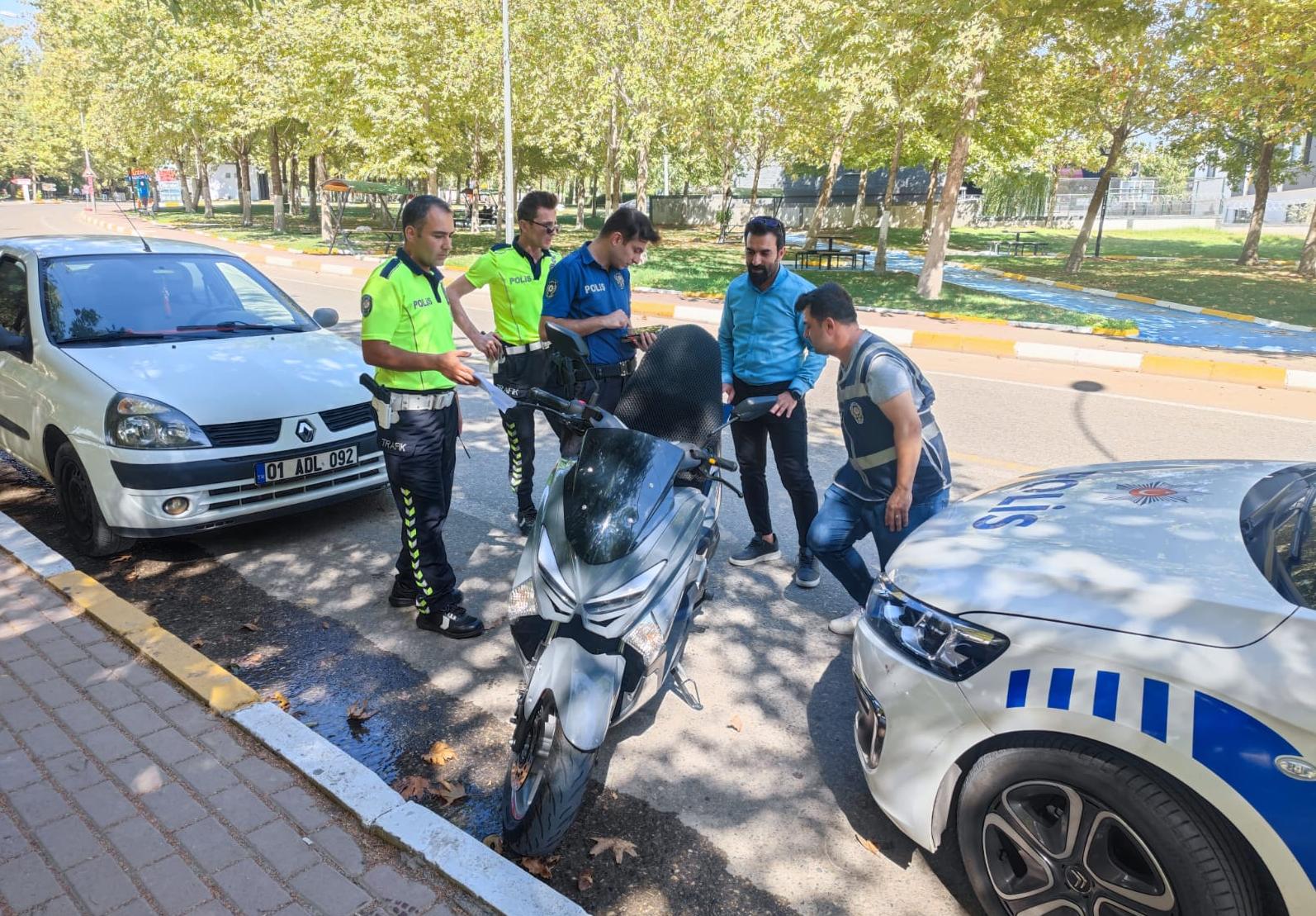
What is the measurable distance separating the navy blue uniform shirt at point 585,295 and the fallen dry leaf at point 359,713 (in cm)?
194

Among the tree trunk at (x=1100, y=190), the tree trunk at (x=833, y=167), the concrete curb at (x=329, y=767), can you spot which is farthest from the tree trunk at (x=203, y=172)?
the concrete curb at (x=329, y=767)

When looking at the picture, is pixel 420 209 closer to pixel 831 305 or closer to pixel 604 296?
pixel 604 296

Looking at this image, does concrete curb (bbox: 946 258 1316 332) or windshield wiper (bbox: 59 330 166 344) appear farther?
concrete curb (bbox: 946 258 1316 332)

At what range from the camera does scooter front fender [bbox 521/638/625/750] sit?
2.48 metres

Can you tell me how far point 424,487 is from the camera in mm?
3783

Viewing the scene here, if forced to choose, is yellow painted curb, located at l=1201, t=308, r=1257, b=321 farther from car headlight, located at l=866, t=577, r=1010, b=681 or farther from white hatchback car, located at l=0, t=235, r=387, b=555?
car headlight, located at l=866, t=577, r=1010, b=681

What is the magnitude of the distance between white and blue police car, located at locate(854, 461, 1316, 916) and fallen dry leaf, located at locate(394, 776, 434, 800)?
1.45 meters

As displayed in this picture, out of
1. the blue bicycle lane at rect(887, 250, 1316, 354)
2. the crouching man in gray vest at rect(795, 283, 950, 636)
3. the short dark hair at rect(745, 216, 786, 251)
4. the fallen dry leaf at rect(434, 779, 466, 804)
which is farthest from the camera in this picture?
the blue bicycle lane at rect(887, 250, 1316, 354)

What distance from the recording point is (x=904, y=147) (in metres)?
29.5

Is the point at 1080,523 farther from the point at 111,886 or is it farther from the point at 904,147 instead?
the point at 904,147

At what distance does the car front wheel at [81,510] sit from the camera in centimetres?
447

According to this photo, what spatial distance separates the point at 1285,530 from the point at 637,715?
87.0 inches

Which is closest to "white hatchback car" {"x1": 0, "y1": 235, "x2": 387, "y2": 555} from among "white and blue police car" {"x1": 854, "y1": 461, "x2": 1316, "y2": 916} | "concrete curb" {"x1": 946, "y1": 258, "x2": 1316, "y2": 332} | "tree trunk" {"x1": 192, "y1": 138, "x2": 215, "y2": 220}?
"white and blue police car" {"x1": 854, "y1": 461, "x2": 1316, "y2": 916}

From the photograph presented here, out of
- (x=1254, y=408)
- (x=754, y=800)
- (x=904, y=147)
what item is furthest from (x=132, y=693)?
(x=904, y=147)
